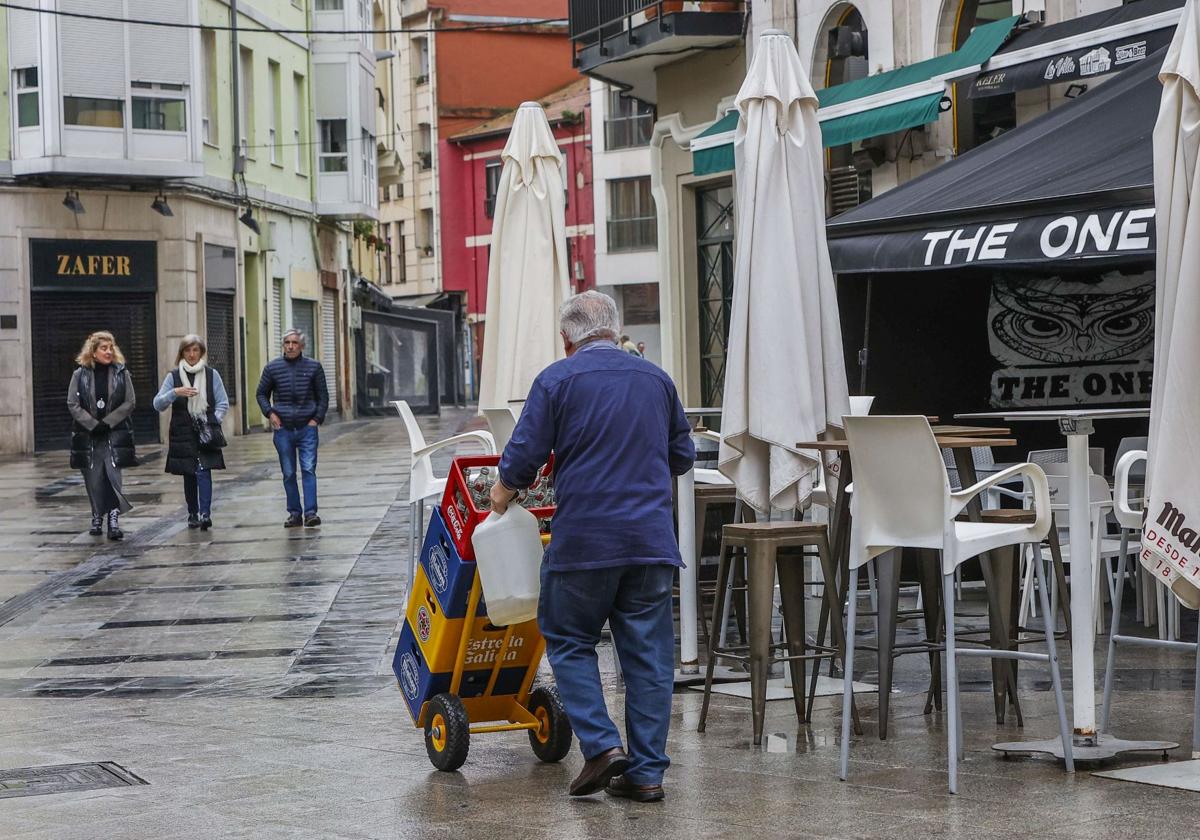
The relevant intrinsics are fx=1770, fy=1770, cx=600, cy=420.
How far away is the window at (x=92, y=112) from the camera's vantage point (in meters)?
31.1

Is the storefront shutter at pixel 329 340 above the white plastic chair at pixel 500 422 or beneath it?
above

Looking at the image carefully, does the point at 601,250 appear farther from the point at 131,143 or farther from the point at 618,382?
the point at 618,382

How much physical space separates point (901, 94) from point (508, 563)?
392 inches

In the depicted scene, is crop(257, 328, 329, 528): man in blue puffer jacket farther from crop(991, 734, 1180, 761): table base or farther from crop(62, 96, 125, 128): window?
crop(62, 96, 125, 128): window

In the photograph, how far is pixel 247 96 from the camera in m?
37.5

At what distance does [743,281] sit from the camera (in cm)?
805

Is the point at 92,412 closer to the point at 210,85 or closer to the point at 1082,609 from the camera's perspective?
the point at 1082,609

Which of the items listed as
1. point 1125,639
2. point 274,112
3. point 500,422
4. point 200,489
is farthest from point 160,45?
point 1125,639

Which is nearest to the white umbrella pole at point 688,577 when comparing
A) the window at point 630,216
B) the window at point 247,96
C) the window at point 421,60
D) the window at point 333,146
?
the window at point 247,96

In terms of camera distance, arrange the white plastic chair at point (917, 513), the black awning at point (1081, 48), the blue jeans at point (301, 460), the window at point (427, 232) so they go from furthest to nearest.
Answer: the window at point (427, 232)
the blue jeans at point (301, 460)
the black awning at point (1081, 48)
the white plastic chair at point (917, 513)

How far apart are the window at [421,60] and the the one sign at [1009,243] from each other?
57.0m

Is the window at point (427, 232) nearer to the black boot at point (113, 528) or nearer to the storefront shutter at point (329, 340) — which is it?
the storefront shutter at point (329, 340)

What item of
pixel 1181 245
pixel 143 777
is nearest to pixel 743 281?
pixel 1181 245

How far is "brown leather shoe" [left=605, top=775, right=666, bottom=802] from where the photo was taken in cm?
605
